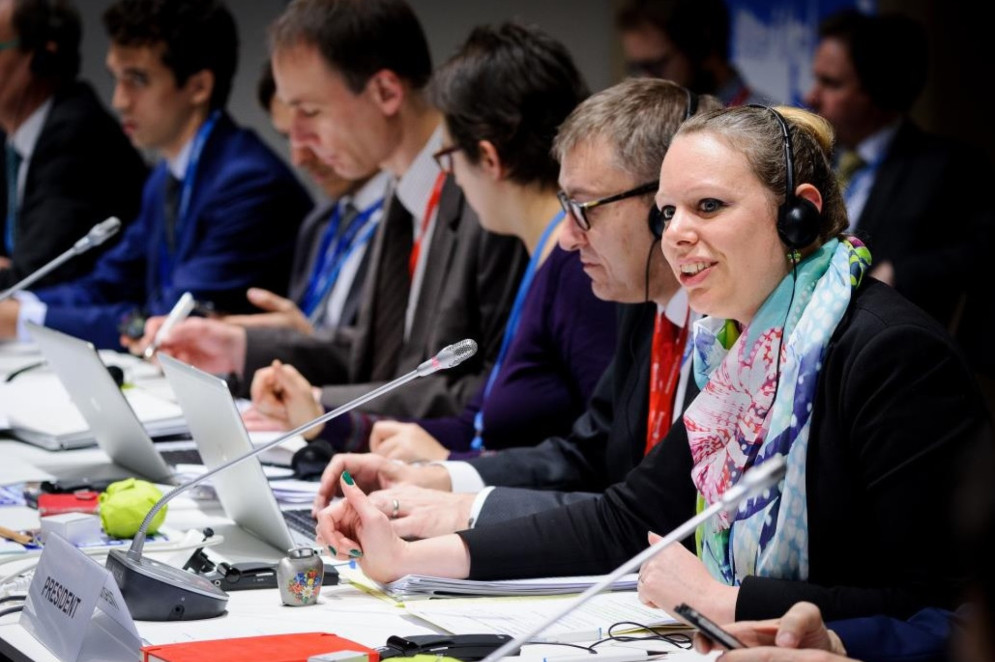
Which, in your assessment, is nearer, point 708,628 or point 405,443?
point 708,628

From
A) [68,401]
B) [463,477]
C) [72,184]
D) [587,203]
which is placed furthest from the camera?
[72,184]

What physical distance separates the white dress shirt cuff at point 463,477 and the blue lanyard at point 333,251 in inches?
57.1

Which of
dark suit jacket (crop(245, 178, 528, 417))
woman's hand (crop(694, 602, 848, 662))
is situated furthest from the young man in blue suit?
woman's hand (crop(694, 602, 848, 662))

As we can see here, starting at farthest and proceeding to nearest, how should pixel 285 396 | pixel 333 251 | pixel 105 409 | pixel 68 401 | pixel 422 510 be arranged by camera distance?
pixel 333 251 → pixel 68 401 → pixel 285 396 → pixel 105 409 → pixel 422 510

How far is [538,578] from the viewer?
1755 mm

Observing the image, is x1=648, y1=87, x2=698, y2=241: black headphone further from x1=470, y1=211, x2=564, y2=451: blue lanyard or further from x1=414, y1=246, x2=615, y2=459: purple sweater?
x1=470, y1=211, x2=564, y2=451: blue lanyard

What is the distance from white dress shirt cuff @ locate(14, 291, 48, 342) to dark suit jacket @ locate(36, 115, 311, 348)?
20mm

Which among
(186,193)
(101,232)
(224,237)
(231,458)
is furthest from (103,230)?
(186,193)

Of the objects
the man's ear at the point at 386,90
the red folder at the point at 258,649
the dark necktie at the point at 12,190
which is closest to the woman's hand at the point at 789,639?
the red folder at the point at 258,649

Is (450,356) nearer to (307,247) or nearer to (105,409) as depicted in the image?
(105,409)

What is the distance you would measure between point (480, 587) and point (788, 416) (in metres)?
0.44

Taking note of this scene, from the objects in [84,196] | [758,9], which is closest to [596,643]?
[84,196]

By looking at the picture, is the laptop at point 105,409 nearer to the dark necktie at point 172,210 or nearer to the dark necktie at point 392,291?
the dark necktie at point 392,291

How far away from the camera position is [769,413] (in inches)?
60.6
